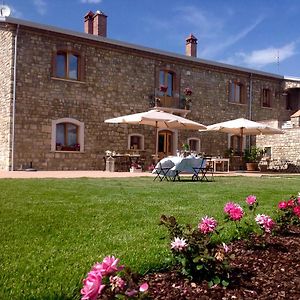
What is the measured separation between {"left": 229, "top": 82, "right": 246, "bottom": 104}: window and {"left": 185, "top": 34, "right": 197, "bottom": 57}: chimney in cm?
290

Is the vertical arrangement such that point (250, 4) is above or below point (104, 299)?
above

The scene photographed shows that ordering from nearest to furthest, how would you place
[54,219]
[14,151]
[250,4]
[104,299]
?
[104,299] → [54,219] → [250,4] → [14,151]

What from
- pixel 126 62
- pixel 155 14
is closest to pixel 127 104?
pixel 126 62

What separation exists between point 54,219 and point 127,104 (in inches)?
571

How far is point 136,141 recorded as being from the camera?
1914 cm

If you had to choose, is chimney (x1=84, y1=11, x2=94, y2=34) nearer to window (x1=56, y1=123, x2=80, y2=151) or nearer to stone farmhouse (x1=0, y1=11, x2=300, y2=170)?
stone farmhouse (x1=0, y1=11, x2=300, y2=170)

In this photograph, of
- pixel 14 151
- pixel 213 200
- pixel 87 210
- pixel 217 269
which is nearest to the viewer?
pixel 217 269

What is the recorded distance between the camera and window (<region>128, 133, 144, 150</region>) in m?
18.8

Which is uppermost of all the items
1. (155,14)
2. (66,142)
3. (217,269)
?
(155,14)

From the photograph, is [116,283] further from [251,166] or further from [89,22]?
[89,22]

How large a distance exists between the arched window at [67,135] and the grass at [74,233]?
9940 mm

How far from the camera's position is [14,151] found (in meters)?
15.4

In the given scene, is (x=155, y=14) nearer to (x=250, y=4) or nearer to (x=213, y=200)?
(x=250, y=4)

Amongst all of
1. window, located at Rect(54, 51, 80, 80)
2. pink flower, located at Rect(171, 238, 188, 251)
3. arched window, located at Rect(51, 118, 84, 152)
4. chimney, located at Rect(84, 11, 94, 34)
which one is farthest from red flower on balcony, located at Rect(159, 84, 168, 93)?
pink flower, located at Rect(171, 238, 188, 251)
